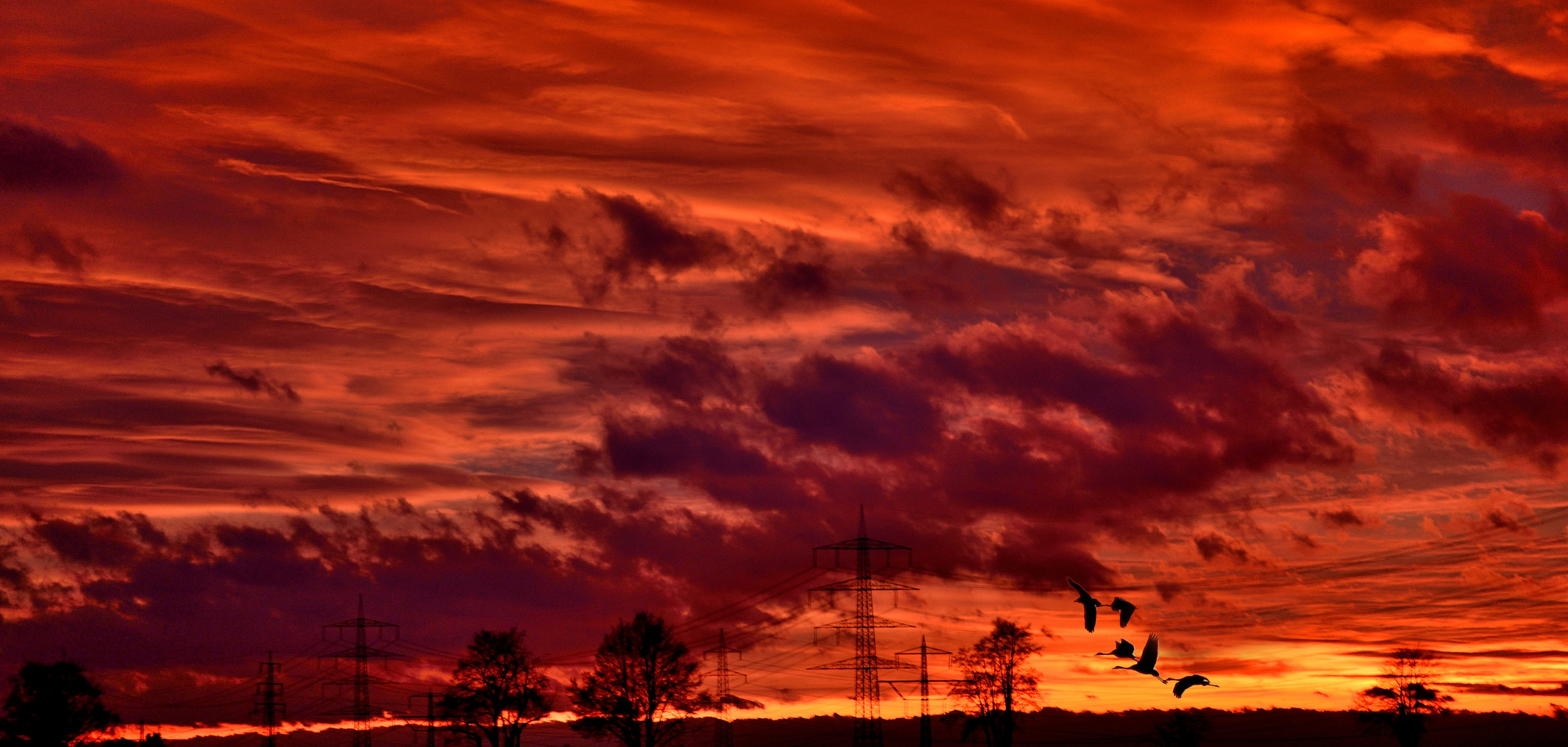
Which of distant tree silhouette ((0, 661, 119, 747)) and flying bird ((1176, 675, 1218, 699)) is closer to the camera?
flying bird ((1176, 675, 1218, 699))

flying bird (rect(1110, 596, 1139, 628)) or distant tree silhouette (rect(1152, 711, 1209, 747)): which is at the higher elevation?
flying bird (rect(1110, 596, 1139, 628))

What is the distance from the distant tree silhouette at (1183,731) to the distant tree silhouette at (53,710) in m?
123

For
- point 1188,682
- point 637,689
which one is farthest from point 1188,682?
point 637,689

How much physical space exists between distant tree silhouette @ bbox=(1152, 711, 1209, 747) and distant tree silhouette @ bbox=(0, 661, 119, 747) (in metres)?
123

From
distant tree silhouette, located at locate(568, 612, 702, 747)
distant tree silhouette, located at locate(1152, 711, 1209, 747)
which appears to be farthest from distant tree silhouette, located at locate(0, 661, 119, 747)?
distant tree silhouette, located at locate(1152, 711, 1209, 747)

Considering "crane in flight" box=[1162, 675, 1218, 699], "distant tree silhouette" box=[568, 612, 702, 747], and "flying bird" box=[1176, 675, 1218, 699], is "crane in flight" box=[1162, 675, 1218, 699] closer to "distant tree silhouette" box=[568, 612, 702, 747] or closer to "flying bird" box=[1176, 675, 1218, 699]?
"flying bird" box=[1176, 675, 1218, 699]

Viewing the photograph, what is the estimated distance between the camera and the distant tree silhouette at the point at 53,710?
421 feet

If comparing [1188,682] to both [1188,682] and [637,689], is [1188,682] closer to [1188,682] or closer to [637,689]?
[1188,682]

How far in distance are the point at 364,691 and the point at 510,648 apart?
13.5 metres

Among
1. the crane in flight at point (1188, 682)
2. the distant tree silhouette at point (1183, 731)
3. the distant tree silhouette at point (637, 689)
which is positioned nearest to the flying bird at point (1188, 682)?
the crane in flight at point (1188, 682)

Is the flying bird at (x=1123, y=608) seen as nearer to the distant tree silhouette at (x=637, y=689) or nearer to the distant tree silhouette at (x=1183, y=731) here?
the distant tree silhouette at (x=637, y=689)

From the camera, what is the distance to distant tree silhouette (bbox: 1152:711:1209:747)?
184625 millimetres

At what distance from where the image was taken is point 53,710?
129250mm

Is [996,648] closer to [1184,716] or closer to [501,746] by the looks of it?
[501,746]
